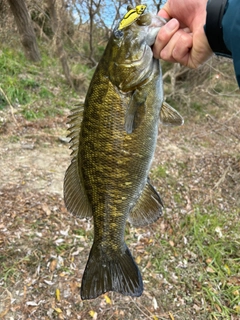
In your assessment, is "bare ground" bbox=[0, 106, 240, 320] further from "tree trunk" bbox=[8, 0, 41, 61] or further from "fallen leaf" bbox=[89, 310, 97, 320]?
"tree trunk" bbox=[8, 0, 41, 61]

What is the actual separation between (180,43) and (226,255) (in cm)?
373

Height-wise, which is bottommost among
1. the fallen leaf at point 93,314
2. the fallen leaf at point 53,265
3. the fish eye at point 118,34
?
the fallen leaf at point 93,314

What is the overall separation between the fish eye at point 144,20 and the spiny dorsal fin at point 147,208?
0.91 metres

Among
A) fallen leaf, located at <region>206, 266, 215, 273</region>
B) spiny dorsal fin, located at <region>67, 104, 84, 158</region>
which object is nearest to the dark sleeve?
spiny dorsal fin, located at <region>67, 104, 84, 158</region>

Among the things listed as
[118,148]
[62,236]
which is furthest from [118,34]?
[62,236]

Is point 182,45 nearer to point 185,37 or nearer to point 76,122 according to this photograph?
point 185,37

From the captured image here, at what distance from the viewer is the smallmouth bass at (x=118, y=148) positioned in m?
1.64

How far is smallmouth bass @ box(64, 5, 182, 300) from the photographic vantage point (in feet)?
5.37

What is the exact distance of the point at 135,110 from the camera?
1.63 metres

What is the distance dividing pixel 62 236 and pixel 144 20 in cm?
310

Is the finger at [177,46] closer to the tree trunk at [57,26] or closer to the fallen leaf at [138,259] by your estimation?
the fallen leaf at [138,259]

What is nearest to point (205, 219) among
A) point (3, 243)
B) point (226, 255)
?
point (226, 255)

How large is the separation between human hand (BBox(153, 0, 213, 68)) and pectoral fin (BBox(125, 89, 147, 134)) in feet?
0.80

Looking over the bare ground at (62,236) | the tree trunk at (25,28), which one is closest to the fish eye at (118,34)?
the bare ground at (62,236)
